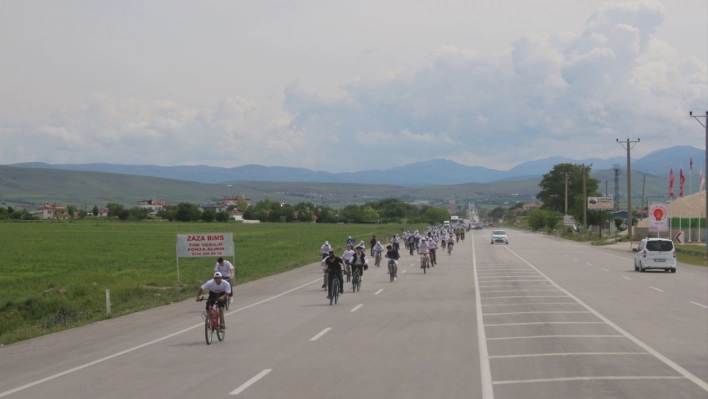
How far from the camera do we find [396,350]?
14.7m

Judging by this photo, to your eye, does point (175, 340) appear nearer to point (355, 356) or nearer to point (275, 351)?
point (275, 351)

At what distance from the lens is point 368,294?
27.7 metres

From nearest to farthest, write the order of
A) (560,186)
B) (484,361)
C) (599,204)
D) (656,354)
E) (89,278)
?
(484,361) < (656,354) < (89,278) < (599,204) < (560,186)

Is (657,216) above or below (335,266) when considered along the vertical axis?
above

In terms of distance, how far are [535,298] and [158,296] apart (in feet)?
43.2

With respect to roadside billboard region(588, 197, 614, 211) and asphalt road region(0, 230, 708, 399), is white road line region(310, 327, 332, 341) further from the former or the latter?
roadside billboard region(588, 197, 614, 211)

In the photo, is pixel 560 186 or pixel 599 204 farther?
pixel 560 186

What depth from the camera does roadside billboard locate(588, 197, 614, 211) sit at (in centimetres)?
10830

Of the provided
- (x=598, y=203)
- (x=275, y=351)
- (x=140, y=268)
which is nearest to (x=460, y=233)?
(x=598, y=203)

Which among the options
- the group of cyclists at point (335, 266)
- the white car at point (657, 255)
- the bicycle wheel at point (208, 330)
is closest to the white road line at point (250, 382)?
the bicycle wheel at point (208, 330)

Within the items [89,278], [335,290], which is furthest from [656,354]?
[89,278]

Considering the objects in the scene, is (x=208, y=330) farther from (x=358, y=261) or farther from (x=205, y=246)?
(x=205, y=246)

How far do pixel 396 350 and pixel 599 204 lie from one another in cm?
10079

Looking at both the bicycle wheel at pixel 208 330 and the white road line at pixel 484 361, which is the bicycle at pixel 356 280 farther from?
the bicycle wheel at pixel 208 330
